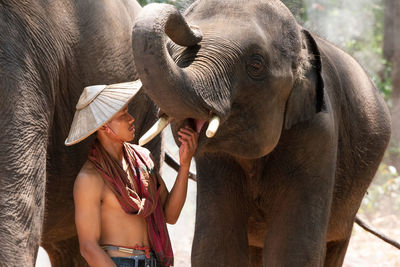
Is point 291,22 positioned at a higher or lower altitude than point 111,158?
higher

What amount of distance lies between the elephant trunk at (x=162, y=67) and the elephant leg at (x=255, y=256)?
6.80ft

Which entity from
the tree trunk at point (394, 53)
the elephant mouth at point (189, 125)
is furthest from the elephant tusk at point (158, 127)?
the tree trunk at point (394, 53)

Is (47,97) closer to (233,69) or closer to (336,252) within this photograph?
(233,69)

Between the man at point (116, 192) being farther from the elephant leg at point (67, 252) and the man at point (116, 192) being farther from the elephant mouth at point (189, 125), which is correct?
the elephant leg at point (67, 252)

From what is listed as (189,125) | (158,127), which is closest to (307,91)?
(189,125)

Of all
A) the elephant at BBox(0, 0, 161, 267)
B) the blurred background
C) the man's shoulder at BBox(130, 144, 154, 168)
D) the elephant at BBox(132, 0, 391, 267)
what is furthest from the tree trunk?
the man's shoulder at BBox(130, 144, 154, 168)

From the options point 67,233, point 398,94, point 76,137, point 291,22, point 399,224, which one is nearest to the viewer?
point 76,137

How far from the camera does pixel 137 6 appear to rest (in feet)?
16.3

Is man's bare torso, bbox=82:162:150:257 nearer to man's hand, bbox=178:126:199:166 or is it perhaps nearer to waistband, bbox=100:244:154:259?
waistband, bbox=100:244:154:259

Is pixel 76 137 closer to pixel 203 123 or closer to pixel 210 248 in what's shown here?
pixel 203 123

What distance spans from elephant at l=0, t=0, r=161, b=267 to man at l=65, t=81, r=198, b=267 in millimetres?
187

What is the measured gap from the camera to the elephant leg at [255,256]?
5.38 metres

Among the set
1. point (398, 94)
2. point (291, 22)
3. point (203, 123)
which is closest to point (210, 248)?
point (203, 123)

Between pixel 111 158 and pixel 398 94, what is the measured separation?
9.43 metres
